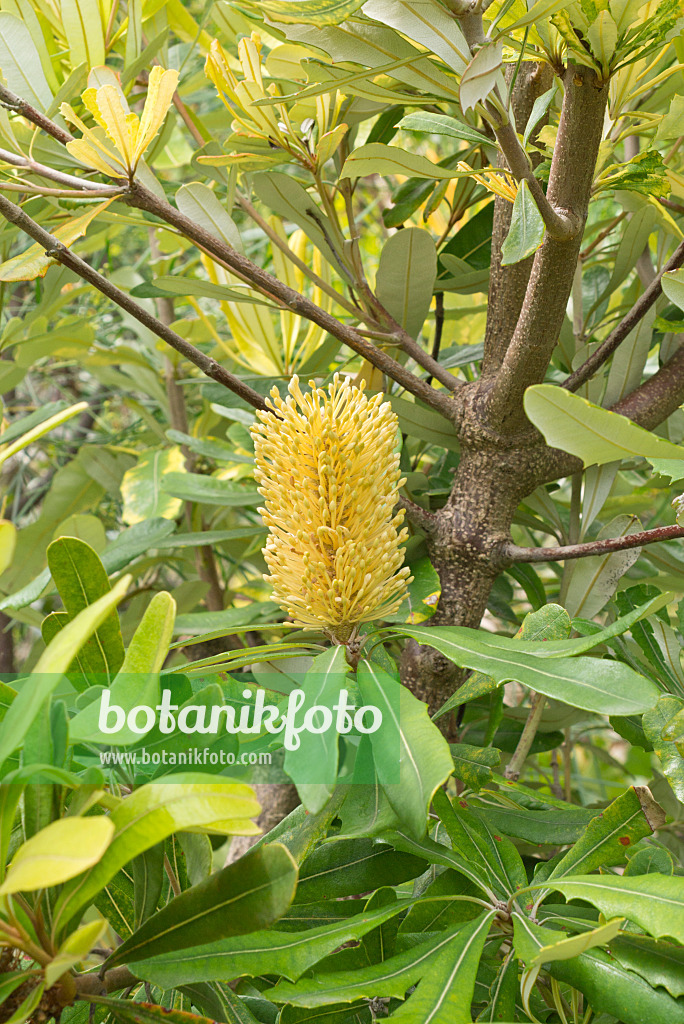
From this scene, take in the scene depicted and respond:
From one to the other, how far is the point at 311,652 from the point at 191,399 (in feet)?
2.16

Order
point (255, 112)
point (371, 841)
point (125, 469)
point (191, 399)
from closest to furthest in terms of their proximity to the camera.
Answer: point (371, 841) < point (255, 112) < point (125, 469) < point (191, 399)

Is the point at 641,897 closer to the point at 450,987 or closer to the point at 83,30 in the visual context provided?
the point at 450,987

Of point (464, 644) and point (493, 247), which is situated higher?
point (493, 247)

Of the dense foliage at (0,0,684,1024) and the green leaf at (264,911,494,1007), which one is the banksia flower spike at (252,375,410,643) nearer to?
the dense foliage at (0,0,684,1024)

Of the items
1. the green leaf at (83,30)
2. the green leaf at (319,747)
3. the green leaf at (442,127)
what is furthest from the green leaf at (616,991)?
the green leaf at (83,30)

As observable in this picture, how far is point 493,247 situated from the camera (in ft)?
1.60

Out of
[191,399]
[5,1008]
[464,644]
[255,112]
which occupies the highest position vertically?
[255,112]

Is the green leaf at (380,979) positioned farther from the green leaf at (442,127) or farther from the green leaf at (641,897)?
the green leaf at (442,127)

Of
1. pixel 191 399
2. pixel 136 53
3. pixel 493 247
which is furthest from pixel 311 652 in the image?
pixel 191 399

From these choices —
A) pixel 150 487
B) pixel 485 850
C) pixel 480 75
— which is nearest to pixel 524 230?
pixel 480 75

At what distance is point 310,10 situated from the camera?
29 centimetres

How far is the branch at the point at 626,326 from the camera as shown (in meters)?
0.43

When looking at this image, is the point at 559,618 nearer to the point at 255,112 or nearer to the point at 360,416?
the point at 360,416

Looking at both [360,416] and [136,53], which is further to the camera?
[136,53]
